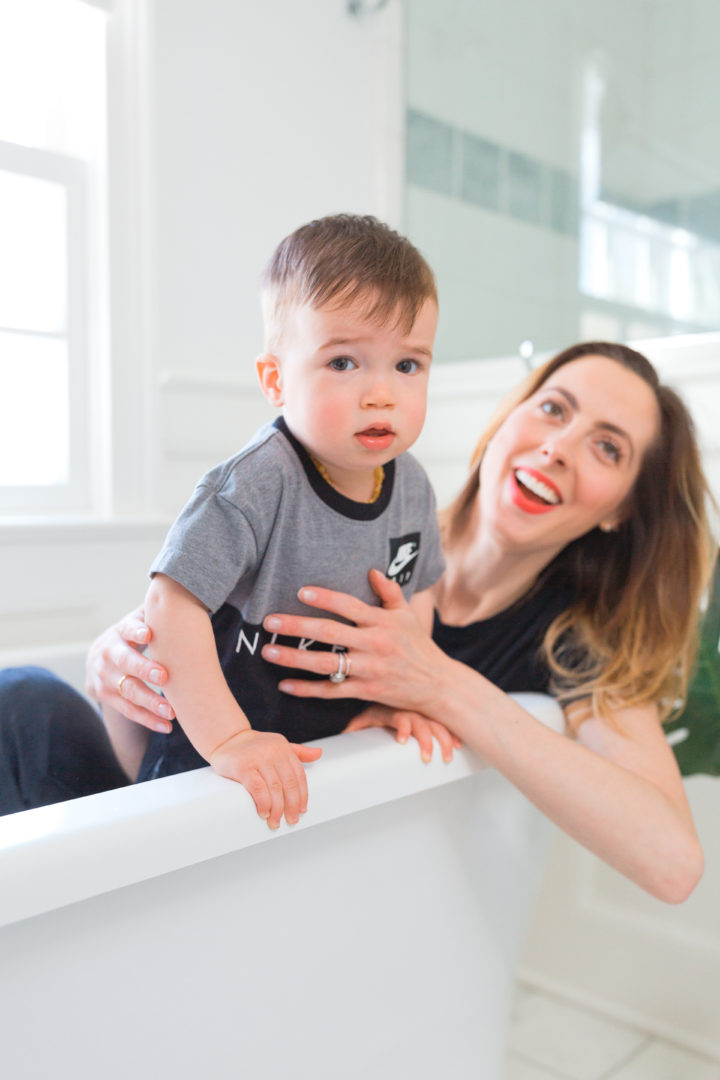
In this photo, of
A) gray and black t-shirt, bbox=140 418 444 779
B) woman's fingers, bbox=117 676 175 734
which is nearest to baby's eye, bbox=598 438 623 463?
gray and black t-shirt, bbox=140 418 444 779

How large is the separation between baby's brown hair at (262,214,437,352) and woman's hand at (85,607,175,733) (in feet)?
1.08

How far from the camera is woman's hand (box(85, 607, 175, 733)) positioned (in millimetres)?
927

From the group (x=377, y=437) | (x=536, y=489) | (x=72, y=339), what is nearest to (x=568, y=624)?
(x=536, y=489)

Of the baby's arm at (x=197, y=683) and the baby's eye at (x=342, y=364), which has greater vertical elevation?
the baby's eye at (x=342, y=364)

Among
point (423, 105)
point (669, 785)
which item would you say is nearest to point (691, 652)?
point (669, 785)

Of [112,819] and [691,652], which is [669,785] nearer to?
[691,652]

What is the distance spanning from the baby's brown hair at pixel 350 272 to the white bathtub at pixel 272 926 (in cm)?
40

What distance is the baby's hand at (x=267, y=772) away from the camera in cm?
75

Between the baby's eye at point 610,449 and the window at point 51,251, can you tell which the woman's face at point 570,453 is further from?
the window at point 51,251

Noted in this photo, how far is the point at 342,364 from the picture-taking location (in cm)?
84

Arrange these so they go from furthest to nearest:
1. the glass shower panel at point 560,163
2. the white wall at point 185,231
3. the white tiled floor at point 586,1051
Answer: the glass shower panel at point 560,163
the white wall at point 185,231
the white tiled floor at point 586,1051

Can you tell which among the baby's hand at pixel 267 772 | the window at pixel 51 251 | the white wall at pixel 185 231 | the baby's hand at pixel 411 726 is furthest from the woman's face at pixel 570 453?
the window at pixel 51 251

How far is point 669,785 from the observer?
1.07 m

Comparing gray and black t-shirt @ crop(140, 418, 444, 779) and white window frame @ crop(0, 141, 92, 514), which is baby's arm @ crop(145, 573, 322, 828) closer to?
gray and black t-shirt @ crop(140, 418, 444, 779)
